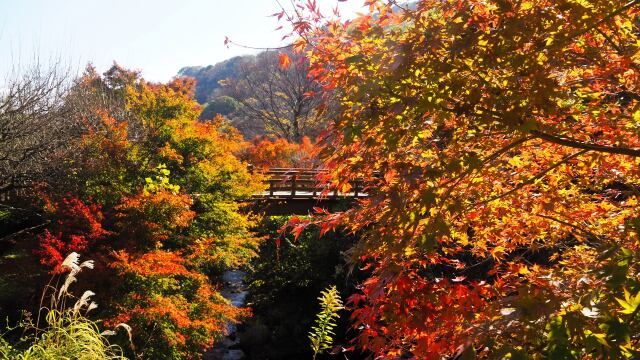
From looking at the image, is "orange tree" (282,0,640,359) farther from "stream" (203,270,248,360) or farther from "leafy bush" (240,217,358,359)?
"stream" (203,270,248,360)

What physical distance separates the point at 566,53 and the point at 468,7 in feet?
2.57

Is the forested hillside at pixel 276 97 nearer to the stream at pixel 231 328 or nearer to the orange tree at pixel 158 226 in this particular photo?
the stream at pixel 231 328

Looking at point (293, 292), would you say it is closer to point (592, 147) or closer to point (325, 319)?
point (325, 319)

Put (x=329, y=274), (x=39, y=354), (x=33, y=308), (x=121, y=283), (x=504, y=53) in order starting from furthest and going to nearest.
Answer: (x=329, y=274) < (x=33, y=308) < (x=121, y=283) < (x=39, y=354) < (x=504, y=53)

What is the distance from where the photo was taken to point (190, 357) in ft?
26.8

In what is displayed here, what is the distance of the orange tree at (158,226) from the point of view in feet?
24.8

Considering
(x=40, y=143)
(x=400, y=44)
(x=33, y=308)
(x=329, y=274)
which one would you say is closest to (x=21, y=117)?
(x=40, y=143)

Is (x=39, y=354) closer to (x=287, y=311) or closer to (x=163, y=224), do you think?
(x=163, y=224)

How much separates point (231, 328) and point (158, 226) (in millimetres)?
5429

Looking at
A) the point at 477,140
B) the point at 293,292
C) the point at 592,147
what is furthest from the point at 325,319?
the point at 293,292

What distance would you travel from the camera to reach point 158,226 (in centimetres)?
841

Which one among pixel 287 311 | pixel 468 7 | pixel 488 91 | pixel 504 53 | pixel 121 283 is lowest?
pixel 287 311

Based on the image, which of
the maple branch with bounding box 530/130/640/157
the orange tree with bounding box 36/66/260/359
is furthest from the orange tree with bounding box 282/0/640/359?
the orange tree with bounding box 36/66/260/359

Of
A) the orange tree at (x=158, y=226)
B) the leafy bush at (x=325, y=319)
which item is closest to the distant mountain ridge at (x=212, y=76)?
the orange tree at (x=158, y=226)
